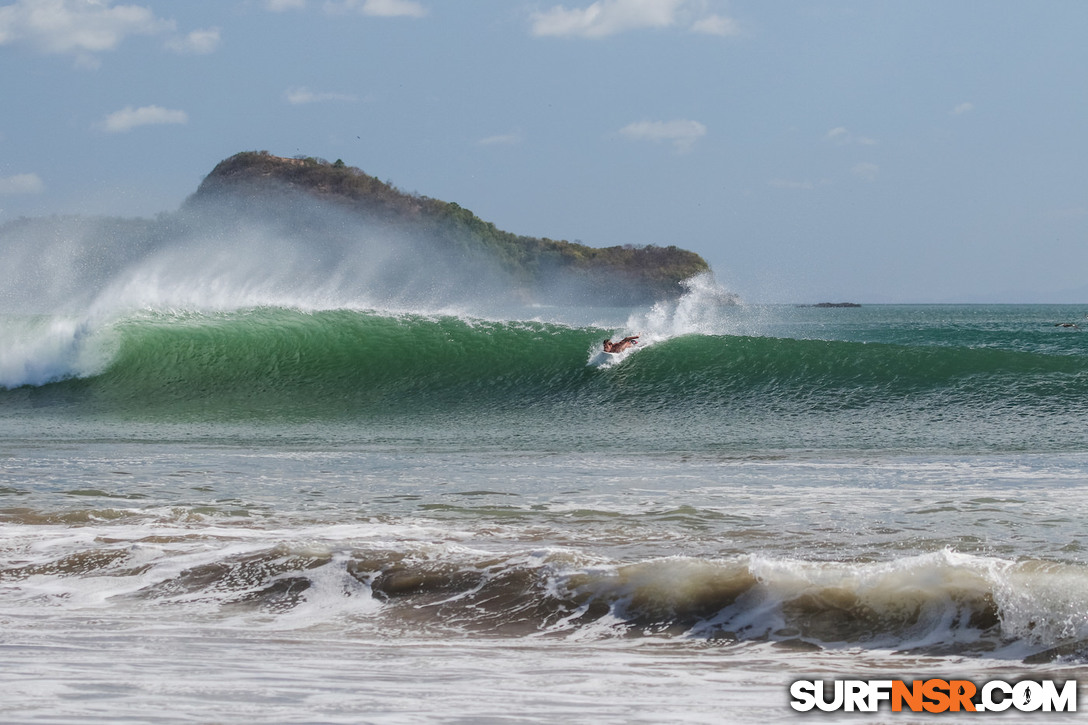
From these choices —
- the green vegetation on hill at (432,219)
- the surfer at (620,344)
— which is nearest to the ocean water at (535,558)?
the surfer at (620,344)

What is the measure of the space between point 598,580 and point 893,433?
6596mm

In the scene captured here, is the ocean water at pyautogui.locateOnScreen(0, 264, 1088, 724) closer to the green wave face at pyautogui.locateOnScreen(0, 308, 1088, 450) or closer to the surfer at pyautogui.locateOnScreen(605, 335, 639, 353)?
the green wave face at pyautogui.locateOnScreen(0, 308, 1088, 450)

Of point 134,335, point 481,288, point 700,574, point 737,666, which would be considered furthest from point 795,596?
point 481,288

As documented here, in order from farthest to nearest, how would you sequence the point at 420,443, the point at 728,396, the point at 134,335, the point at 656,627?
the point at 134,335 → the point at 728,396 → the point at 420,443 → the point at 656,627

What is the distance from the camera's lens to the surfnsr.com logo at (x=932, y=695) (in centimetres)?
265

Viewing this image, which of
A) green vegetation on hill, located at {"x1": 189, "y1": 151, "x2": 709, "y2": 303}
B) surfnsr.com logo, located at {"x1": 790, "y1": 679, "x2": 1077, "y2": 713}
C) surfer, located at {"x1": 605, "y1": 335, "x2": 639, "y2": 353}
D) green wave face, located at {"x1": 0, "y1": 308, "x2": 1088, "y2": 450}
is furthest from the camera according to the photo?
green vegetation on hill, located at {"x1": 189, "y1": 151, "x2": 709, "y2": 303}

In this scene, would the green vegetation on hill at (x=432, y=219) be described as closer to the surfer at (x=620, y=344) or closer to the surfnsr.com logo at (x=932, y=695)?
the surfer at (x=620, y=344)

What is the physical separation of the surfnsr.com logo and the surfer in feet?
37.1

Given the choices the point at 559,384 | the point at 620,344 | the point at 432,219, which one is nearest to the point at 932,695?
the point at 559,384

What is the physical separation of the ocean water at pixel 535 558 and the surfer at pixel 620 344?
242 centimetres

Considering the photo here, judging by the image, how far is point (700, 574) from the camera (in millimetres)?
3834

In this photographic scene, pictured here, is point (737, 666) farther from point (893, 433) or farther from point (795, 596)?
point (893, 433)

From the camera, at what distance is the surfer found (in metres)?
14.2

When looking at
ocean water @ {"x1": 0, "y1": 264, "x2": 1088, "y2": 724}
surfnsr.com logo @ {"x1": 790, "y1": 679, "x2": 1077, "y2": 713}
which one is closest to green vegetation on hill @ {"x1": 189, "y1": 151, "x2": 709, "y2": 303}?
ocean water @ {"x1": 0, "y1": 264, "x2": 1088, "y2": 724}
